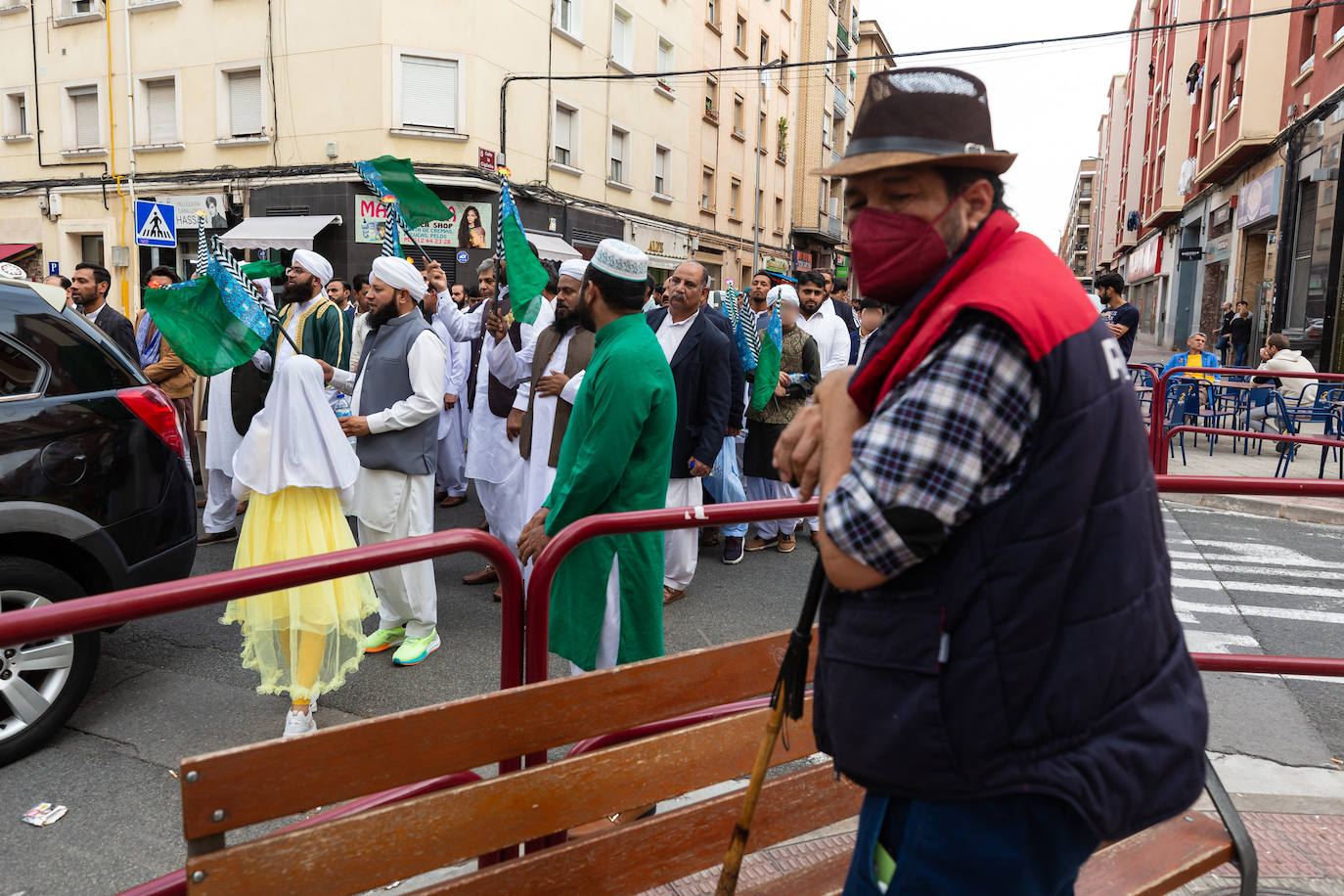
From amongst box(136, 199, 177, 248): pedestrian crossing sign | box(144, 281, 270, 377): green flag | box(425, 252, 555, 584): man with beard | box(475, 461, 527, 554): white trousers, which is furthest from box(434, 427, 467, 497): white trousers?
box(136, 199, 177, 248): pedestrian crossing sign

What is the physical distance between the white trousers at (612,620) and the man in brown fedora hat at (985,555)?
203cm

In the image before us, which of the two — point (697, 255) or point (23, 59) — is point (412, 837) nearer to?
point (23, 59)

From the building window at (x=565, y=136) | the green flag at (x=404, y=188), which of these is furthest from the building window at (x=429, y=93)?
the green flag at (x=404, y=188)

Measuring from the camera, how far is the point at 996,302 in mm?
1234

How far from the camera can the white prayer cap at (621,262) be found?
350cm

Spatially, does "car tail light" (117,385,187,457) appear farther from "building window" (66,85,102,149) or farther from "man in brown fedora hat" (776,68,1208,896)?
"building window" (66,85,102,149)

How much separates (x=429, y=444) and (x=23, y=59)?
984 inches

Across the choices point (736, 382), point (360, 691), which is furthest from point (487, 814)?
point (736, 382)

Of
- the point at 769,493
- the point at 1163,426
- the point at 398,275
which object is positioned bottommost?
the point at 769,493

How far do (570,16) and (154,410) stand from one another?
2159 cm

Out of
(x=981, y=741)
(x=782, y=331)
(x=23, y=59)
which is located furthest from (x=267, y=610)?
(x=23, y=59)

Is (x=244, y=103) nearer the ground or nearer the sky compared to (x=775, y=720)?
nearer the sky

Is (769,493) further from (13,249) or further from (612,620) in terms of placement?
(13,249)

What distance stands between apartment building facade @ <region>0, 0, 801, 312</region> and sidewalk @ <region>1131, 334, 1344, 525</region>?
12832 millimetres
